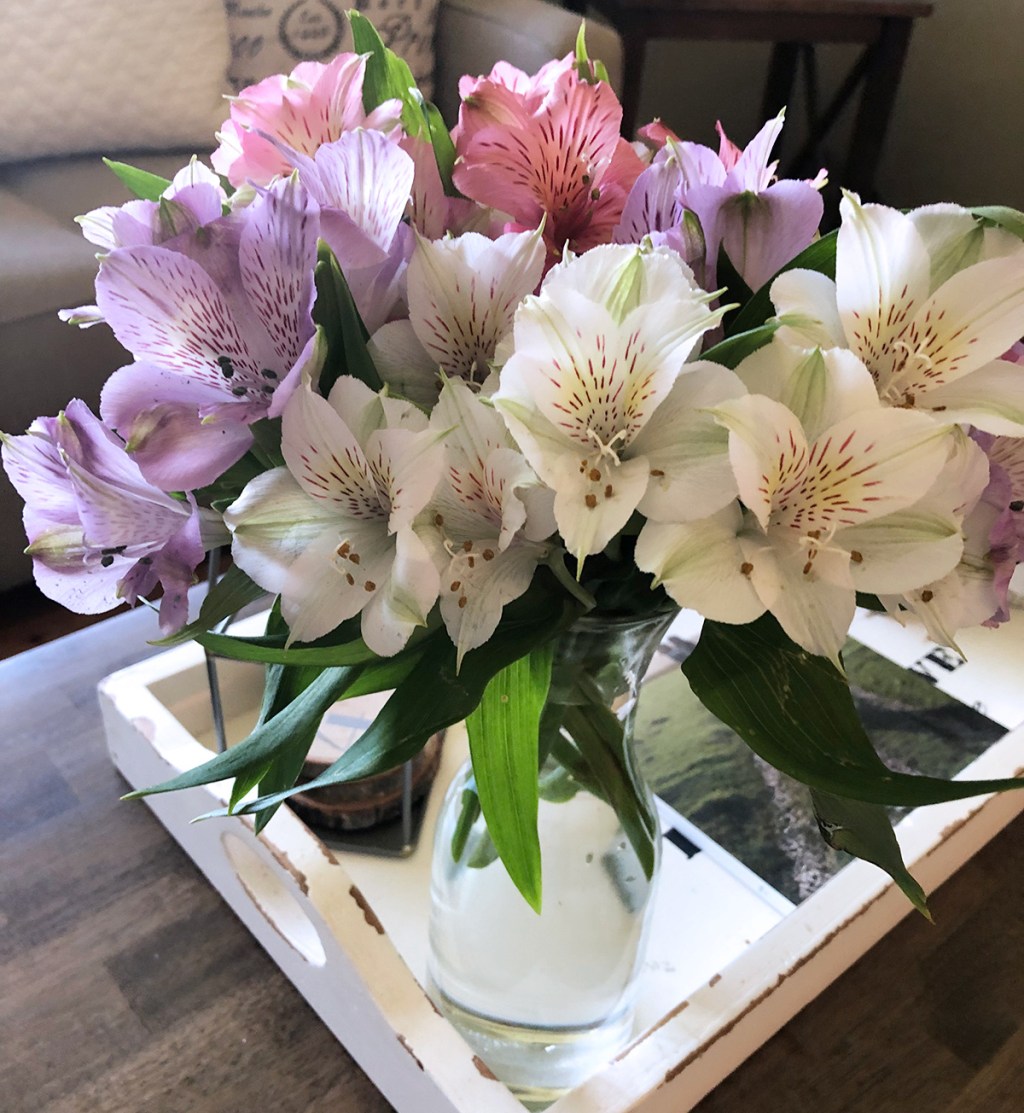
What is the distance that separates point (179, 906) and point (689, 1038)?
12.6 inches

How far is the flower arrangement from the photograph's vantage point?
0.32 m

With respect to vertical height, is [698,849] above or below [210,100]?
below

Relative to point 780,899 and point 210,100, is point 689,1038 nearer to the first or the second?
point 780,899

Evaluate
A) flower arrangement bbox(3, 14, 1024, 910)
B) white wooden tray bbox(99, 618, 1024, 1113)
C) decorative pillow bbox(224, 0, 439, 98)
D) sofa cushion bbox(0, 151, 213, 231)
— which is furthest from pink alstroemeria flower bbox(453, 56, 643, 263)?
decorative pillow bbox(224, 0, 439, 98)

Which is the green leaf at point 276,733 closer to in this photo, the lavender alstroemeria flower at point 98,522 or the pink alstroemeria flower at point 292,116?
the lavender alstroemeria flower at point 98,522

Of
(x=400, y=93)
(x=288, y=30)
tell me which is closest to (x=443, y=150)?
(x=400, y=93)

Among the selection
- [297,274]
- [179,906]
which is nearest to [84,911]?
[179,906]

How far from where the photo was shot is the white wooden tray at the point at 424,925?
0.53 meters

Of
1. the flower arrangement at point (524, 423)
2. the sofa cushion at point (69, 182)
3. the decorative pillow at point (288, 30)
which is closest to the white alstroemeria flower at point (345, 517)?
the flower arrangement at point (524, 423)

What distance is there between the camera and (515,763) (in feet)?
1.41

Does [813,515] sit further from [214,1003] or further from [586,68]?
[214,1003]

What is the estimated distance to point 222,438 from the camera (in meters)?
0.35

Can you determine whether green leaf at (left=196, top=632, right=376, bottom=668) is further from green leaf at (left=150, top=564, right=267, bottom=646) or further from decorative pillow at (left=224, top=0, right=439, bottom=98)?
decorative pillow at (left=224, top=0, right=439, bottom=98)

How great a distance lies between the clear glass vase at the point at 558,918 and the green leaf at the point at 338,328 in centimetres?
22
